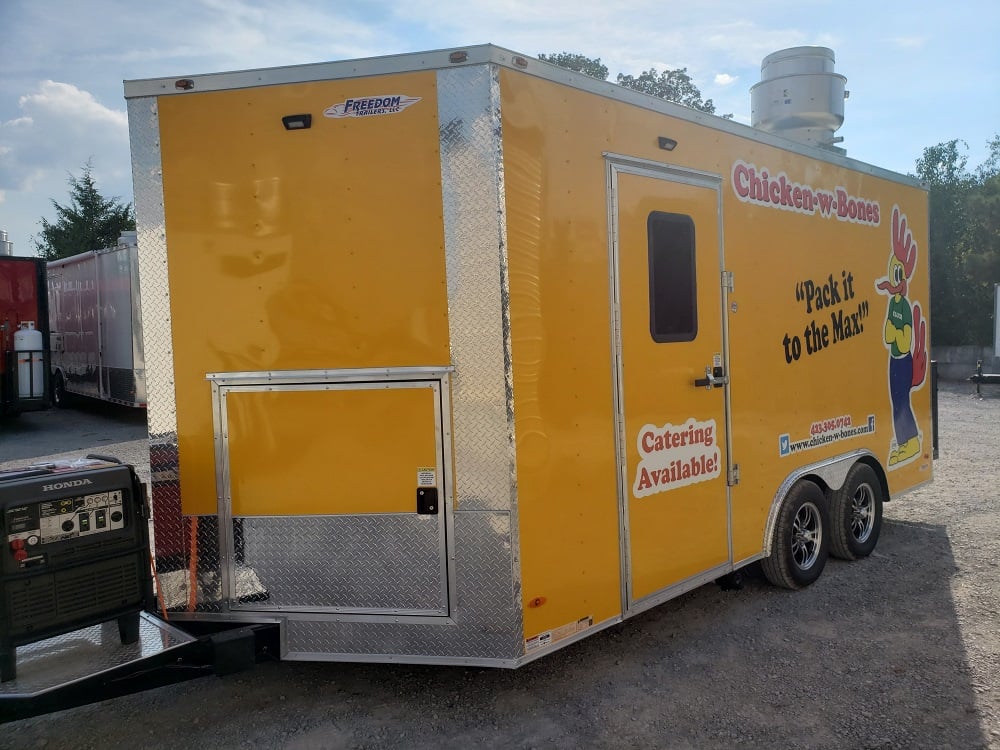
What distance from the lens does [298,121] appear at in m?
3.48

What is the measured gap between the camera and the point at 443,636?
3492 millimetres

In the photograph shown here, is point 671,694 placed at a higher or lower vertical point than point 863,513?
lower

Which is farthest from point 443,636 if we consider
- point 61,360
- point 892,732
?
point 61,360

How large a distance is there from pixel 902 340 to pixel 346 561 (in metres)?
5.02

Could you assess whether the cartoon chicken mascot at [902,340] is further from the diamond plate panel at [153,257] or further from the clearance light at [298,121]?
the diamond plate panel at [153,257]

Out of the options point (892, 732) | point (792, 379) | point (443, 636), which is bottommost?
point (892, 732)

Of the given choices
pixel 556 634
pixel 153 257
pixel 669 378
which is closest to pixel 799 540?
pixel 669 378

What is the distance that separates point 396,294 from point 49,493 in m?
1.58

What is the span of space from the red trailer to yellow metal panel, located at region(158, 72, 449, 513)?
10.9 m

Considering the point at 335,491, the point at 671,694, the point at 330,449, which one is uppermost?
the point at 330,449

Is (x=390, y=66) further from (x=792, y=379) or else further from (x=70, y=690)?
(x=792, y=379)

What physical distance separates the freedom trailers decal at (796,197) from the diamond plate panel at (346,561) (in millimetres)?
2808

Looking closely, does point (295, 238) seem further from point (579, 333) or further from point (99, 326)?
point (99, 326)

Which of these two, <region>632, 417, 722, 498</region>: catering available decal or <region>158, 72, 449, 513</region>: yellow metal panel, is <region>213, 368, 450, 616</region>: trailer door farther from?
<region>632, 417, 722, 498</region>: catering available decal
